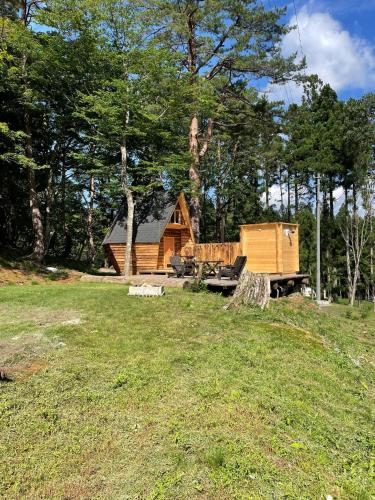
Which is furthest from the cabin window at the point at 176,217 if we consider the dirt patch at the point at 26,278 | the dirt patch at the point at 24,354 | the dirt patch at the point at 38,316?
the dirt patch at the point at 24,354

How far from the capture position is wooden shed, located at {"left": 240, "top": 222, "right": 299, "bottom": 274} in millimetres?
15164

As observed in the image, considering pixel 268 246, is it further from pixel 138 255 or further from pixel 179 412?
pixel 179 412

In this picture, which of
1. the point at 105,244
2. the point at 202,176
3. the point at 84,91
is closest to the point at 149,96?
the point at 84,91

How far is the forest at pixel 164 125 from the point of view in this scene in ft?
57.8

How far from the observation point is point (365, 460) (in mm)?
3957

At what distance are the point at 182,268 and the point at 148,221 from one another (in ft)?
13.7

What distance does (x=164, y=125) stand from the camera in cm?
2125

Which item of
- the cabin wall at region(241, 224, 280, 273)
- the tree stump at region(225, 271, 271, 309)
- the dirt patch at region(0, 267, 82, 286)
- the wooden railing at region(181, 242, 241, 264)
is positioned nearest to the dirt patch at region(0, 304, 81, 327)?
the tree stump at region(225, 271, 271, 309)

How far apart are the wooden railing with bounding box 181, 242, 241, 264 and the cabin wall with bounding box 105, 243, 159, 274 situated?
197 centimetres

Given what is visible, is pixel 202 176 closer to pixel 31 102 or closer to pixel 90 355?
A: pixel 31 102

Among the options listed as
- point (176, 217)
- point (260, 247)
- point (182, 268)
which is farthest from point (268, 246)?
point (176, 217)

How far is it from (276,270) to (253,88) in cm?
1280

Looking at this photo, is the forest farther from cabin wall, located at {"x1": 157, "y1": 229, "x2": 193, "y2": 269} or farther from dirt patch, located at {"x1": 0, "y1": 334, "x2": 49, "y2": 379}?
dirt patch, located at {"x1": 0, "y1": 334, "x2": 49, "y2": 379}

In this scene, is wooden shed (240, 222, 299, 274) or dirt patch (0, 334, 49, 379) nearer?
dirt patch (0, 334, 49, 379)
